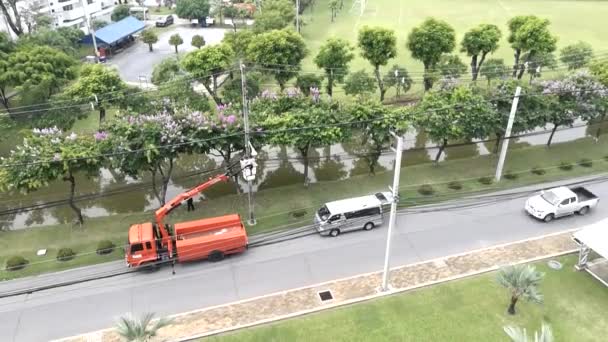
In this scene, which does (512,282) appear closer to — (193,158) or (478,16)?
(193,158)

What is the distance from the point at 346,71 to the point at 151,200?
17128 millimetres

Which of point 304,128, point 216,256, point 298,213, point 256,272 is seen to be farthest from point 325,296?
point 304,128

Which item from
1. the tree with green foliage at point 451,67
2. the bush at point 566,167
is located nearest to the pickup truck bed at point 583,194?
the bush at point 566,167

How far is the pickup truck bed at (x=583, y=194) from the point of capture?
2542 centimetres

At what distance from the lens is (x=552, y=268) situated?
21.8m

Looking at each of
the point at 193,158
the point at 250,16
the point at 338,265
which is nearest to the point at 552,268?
the point at 338,265

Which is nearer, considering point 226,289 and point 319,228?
point 226,289

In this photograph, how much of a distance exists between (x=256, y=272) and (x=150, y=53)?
1533 inches

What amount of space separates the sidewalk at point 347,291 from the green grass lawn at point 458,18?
91.3 ft

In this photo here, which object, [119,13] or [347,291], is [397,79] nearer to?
[347,291]

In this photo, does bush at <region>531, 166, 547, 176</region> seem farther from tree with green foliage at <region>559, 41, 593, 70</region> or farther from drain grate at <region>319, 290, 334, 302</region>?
drain grate at <region>319, 290, 334, 302</region>

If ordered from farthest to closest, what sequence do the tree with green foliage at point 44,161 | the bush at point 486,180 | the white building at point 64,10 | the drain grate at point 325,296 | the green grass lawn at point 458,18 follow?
1. the white building at point 64,10
2. the green grass lawn at point 458,18
3. the bush at point 486,180
4. the tree with green foliage at point 44,161
5. the drain grate at point 325,296

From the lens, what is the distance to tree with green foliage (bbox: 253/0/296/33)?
4844 cm

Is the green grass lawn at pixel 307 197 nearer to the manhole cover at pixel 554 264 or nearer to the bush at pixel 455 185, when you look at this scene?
the bush at pixel 455 185
